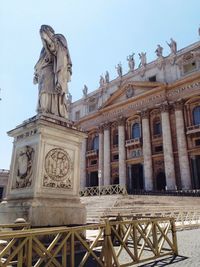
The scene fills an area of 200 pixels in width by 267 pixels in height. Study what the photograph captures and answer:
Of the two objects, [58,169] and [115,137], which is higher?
[115,137]

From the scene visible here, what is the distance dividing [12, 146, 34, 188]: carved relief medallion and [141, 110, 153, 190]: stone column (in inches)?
1003

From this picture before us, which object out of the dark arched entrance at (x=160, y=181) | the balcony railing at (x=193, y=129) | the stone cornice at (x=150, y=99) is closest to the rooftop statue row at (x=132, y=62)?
the stone cornice at (x=150, y=99)

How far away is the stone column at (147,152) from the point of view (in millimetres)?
29469

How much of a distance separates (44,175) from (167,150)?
25.3m

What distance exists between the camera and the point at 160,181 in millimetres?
30047

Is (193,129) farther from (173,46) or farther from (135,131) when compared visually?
(173,46)

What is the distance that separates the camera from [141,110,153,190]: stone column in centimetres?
2947

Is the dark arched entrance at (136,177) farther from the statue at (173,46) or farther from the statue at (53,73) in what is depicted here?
the statue at (53,73)

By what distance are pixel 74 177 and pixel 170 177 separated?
935 inches

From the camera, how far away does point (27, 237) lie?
3.20 meters

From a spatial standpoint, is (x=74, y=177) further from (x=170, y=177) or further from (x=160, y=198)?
(x=170, y=177)

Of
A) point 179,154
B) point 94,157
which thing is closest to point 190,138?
point 179,154

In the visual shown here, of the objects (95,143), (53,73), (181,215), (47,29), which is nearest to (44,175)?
(53,73)

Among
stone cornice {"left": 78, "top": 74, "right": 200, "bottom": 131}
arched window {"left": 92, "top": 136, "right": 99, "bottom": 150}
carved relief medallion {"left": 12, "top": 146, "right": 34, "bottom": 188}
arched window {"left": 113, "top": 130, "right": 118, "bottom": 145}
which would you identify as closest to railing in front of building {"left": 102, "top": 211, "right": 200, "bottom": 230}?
carved relief medallion {"left": 12, "top": 146, "right": 34, "bottom": 188}
